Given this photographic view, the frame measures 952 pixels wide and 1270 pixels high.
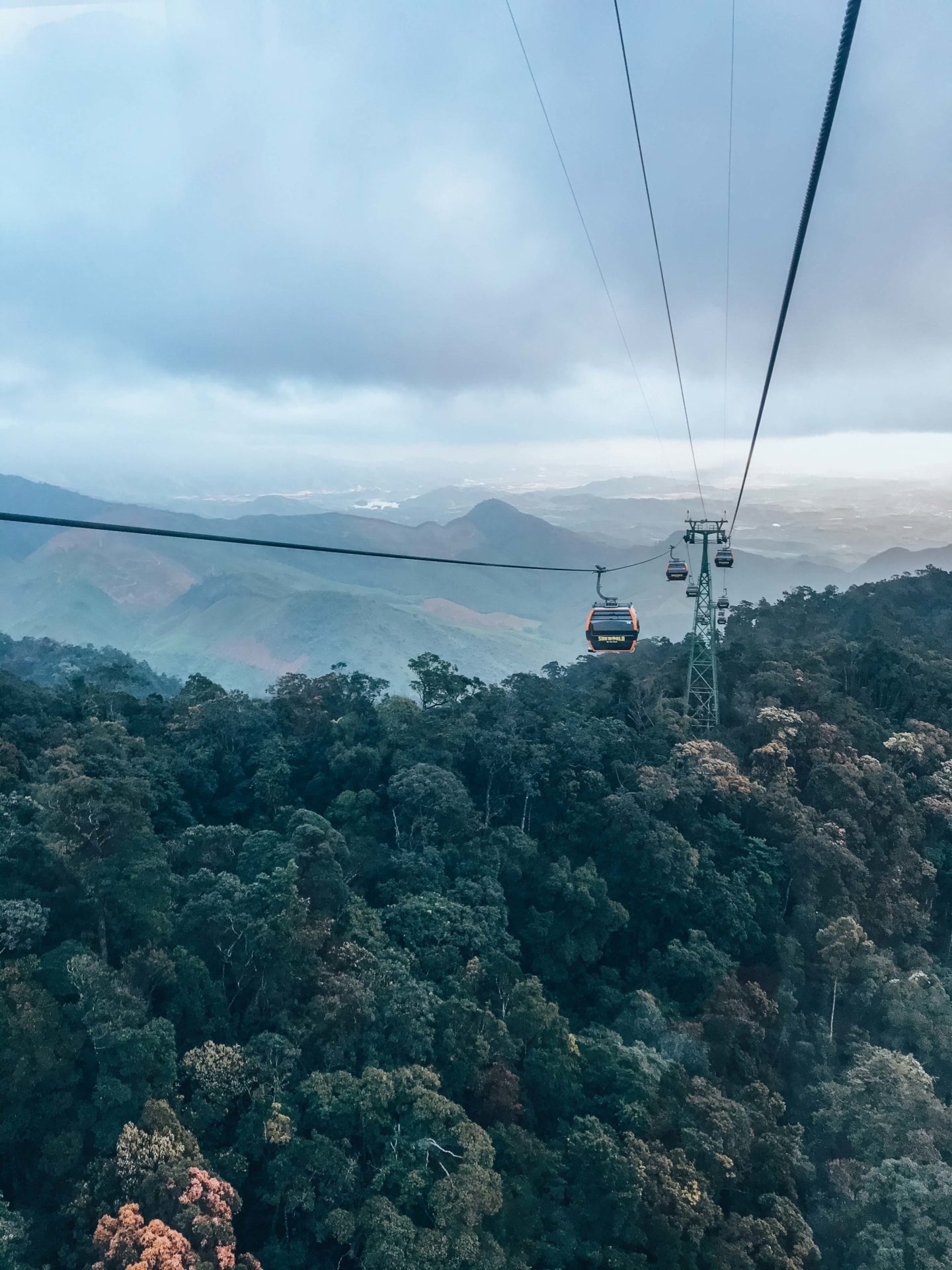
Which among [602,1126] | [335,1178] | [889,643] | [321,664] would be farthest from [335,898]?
[321,664]

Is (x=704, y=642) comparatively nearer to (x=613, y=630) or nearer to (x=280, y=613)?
(x=613, y=630)

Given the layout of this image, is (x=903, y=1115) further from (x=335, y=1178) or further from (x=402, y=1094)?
(x=335, y=1178)

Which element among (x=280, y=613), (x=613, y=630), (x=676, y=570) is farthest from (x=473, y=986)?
(x=280, y=613)

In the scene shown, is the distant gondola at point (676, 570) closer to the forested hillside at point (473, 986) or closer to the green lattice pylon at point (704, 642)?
the green lattice pylon at point (704, 642)

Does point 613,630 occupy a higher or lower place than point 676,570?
lower

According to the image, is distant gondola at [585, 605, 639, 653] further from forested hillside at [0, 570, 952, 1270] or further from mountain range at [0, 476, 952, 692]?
mountain range at [0, 476, 952, 692]
